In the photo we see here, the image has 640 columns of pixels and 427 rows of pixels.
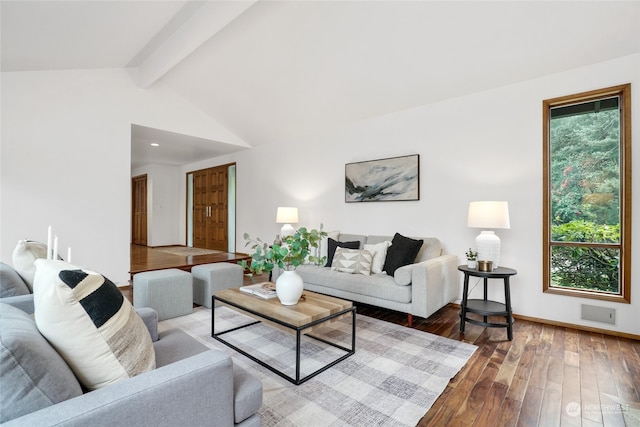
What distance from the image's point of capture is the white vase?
7.21 ft

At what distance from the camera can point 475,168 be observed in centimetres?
339

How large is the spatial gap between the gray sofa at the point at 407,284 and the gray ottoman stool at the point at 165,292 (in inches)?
51.3

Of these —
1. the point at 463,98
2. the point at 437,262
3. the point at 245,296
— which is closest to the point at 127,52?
the point at 245,296

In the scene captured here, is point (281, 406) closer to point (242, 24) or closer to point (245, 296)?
point (245, 296)

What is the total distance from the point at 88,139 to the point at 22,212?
1.16 metres

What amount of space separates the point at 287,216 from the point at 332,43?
255cm

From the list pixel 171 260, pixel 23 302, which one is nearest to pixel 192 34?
pixel 23 302

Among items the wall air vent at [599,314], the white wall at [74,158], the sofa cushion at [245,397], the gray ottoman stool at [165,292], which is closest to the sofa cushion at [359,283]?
the gray ottoman stool at [165,292]

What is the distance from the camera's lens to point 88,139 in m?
4.06

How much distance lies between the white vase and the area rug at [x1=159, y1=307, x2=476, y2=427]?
43 cm

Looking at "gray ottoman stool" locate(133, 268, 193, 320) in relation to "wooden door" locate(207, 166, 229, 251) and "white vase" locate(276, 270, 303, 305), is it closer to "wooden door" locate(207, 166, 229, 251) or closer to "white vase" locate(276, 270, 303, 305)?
"white vase" locate(276, 270, 303, 305)

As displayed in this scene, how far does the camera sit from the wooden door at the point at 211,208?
6.86 meters

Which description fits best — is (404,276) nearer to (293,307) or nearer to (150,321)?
(293,307)

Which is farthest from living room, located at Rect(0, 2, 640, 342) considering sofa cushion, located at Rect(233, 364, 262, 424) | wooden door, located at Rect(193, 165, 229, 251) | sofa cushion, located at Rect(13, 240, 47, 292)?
sofa cushion, located at Rect(233, 364, 262, 424)
